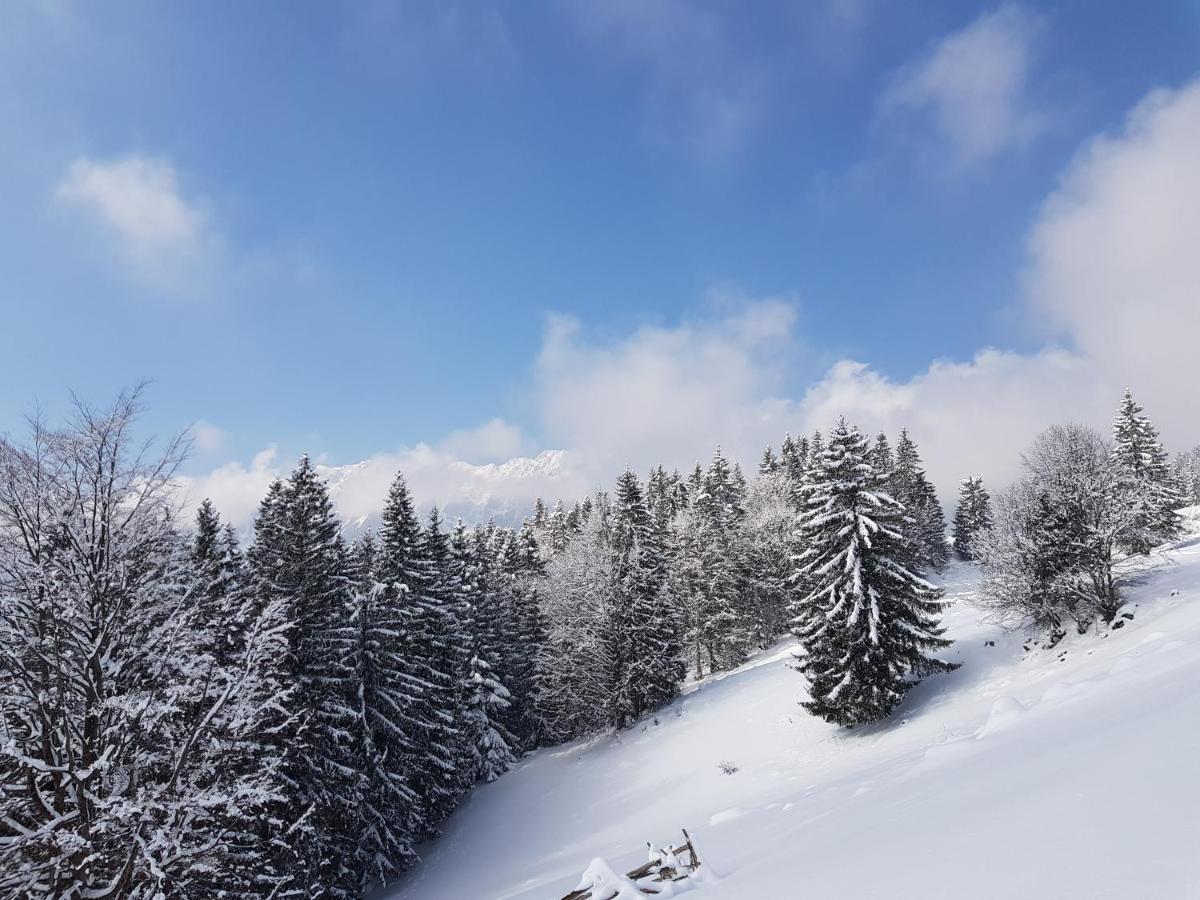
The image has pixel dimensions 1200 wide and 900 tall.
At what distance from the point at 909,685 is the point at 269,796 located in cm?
2228

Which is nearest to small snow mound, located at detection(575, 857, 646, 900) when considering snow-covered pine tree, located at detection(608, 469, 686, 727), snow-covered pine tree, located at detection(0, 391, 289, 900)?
snow-covered pine tree, located at detection(0, 391, 289, 900)

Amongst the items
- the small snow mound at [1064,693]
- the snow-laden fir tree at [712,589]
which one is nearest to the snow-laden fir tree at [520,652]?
the snow-laden fir tree at [712,589]

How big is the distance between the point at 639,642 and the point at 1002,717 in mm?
25421

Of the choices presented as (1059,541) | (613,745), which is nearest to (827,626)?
(1059,541)

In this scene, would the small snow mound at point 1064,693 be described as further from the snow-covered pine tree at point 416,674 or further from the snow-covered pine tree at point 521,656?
the snow-covered pine tree at point 521,656

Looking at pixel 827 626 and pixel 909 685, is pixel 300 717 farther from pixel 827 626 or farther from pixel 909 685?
pixel 909 685

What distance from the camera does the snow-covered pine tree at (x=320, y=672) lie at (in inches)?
800

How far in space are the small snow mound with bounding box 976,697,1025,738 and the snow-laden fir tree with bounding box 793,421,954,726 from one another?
1107cm

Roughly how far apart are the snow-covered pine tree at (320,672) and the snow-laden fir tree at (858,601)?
1814cm

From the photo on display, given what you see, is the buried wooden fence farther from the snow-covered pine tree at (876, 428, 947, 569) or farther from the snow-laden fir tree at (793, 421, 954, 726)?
the snow-covered pine tree at (876, 428, 947, 569)

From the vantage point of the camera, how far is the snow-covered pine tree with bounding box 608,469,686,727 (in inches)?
1341

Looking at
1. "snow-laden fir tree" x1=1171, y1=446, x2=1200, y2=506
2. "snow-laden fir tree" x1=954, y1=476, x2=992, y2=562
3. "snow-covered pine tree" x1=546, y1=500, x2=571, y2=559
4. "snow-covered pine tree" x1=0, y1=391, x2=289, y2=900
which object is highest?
"snow-covered pine tree" x1=546, y1=500, x2=571, y2=559

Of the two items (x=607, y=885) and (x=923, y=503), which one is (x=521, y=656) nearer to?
(x=607, y=885)

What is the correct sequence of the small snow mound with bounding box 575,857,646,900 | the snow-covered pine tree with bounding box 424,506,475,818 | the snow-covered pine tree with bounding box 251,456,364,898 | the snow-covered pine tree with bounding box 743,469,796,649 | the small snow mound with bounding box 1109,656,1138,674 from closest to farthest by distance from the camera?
1. the small snow mound with bounding box 575,857,646,900
2. the small snow mound with bounding box 1109,656,1138,674
3. the snow-covered pine tree with bounding box 251,456,364,898
4. the snow-covered pine tree with bounding box 424,506,475,818
5. the snow-covered pine tree with bounding box 743,469,796,649
